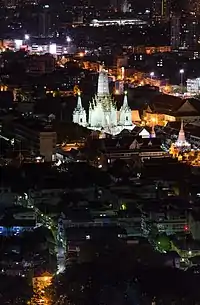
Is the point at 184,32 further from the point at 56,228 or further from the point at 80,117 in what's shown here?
the point at 56,228

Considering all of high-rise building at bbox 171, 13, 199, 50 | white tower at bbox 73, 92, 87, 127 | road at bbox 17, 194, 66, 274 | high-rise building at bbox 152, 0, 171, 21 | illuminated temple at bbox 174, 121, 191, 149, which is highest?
high-rise building at bbox 152, 0, 171, 21

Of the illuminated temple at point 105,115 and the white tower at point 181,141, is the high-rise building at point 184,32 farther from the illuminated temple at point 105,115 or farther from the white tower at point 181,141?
the white tower at point 181,141

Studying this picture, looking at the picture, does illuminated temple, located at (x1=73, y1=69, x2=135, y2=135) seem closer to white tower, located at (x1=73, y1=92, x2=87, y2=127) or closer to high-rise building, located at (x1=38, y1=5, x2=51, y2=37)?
white tower, located at (x1=73, y1=92, x2=87, y2=127)

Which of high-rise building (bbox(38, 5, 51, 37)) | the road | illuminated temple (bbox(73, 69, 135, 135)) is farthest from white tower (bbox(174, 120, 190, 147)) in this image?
high-rise building (bbox(38, 5, 51, 37))

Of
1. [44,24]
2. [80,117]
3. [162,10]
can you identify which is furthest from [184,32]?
[80,117]

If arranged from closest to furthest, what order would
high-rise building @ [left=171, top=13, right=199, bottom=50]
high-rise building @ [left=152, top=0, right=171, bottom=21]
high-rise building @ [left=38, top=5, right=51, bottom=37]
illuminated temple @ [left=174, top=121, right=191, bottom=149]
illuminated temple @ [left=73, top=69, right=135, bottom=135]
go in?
illuminated temple @ [left=174, top=121, right=191, bottom=149] < illuminated temple @ [left=73, top=69, right=135, bottom=135] < high-rise building @ [left=171, top=13, right=199, bottom=50] < high-rise building @ [left=38, top=5, right=51, bottom=37] < high-rise building @ [left=152, top=0, right=171, bottom=21]

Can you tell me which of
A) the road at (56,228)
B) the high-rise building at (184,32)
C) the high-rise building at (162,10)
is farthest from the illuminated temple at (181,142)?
the high-rise building at (162,10)
